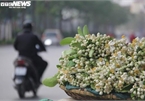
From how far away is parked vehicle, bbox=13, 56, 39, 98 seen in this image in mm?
5391

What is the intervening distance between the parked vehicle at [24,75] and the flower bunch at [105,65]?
3.46 m

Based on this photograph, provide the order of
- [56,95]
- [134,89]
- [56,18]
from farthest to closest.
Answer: [56,18]
[56,95]
[134,89]

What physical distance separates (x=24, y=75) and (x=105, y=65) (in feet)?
12.2

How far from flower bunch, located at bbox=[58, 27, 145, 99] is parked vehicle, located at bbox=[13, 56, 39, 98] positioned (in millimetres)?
3463

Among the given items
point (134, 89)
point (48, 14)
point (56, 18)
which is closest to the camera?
point (134, 89)

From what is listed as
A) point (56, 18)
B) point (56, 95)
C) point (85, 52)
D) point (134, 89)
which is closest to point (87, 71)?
point (85, 52)

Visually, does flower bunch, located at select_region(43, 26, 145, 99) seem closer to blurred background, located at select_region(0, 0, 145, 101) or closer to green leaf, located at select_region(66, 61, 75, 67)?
green leaf, located at select_region(66, 61, 75, 67)

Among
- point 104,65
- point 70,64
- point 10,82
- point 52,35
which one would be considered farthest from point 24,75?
point 52,35

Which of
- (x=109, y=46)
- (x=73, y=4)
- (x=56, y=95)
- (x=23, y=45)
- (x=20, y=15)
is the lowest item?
(x=56, y=95)

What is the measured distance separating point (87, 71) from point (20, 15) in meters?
6.90

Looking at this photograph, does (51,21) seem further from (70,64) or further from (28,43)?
(70,64)

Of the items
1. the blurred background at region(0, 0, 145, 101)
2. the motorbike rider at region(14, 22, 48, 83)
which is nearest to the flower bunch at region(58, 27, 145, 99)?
the motorbike rider at region(14, 22, 48, 83)

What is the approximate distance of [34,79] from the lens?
5.61 meters

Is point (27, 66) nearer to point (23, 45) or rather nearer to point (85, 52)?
point (23, 45)
